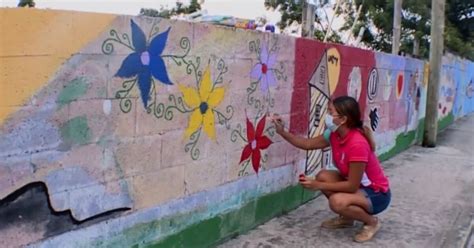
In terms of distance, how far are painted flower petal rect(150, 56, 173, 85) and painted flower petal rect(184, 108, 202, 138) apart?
0.37m

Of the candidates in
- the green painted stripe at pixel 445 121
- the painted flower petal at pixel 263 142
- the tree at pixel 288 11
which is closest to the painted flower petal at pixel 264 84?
the painted flower petal at pixel 263 142

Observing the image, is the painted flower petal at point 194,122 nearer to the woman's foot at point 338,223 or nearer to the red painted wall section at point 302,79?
the red painted wall section at point 302,79

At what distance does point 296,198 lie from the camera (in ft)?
18.5

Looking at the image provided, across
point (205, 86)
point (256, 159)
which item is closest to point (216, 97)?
point (205, 86)

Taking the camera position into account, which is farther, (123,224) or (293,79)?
(293,79)

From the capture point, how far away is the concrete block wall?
2.67 meters

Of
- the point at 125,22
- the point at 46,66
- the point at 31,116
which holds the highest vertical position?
the point at 125,22

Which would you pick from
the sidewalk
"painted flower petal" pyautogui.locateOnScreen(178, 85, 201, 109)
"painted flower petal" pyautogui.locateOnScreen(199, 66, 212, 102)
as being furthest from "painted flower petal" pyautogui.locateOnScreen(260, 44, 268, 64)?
the sidewalk

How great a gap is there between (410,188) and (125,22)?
4.80m

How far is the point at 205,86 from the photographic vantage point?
3924 millimetres

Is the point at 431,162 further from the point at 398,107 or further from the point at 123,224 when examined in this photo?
the point at 123,224

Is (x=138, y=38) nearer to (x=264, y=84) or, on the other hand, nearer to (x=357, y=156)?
(x=264, y=84)

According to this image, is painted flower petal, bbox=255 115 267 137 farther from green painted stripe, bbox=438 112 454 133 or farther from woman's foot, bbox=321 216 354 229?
green painted stripe, bbox=438 112 454 133

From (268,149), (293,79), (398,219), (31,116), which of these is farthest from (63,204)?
(398,219)
